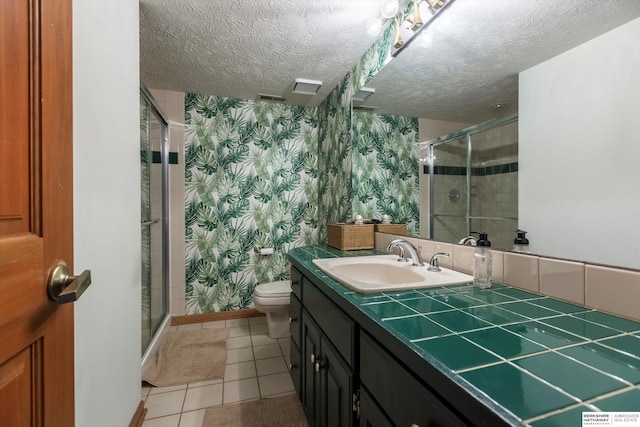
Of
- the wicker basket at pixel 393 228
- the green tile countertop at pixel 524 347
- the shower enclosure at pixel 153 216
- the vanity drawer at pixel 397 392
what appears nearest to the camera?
the green tile countertop at pixel 524 347

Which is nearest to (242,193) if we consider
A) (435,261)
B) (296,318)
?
(296,318)

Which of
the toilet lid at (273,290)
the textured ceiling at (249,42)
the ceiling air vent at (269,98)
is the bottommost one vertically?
the toilet lid at (273,290)

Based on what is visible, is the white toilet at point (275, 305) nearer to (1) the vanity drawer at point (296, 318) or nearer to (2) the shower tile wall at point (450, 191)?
(1) the vanity drawer at point (296, 318)

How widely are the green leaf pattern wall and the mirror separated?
1795 millimetres

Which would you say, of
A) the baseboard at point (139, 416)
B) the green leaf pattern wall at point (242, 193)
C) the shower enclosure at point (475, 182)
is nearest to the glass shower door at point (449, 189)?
the shower enclosure at point (475, 182)

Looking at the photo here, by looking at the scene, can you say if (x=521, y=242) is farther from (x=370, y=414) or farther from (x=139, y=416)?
(x=139, y=416)

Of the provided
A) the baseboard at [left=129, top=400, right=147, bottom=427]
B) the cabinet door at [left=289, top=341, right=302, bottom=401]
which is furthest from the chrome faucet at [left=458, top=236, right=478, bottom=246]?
the baseboard at [left=129, top=400, right=147, bottom=427]

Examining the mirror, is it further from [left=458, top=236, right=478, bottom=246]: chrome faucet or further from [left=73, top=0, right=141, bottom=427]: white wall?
[left=73, top=0, right=141, bottom=427]: white wall

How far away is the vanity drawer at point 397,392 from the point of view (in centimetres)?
49

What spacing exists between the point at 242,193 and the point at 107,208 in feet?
5.53

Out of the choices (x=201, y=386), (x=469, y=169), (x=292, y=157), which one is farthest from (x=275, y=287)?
(x=469, y=169)

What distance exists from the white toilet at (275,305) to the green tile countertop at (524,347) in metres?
1.48

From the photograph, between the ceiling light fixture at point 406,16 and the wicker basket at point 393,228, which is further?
the wicker basket at point 393,228

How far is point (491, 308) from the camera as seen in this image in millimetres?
735
